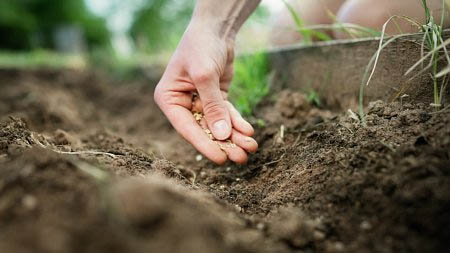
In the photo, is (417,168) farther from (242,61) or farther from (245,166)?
(242,61)

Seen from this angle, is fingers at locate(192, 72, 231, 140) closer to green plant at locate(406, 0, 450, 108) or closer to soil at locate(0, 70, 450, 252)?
soil at locate(0, 70, 450, 252)

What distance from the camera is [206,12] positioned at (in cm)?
167

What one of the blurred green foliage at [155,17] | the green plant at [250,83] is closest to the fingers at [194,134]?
the green plant at [250,83]

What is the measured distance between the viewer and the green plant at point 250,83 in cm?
232

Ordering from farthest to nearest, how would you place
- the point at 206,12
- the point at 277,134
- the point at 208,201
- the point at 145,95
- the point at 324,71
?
the point at 145,95
the point at 324,71
the point at 277,134
the point at 206,12
the point at 208,201

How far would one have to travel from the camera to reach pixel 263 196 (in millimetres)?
1326

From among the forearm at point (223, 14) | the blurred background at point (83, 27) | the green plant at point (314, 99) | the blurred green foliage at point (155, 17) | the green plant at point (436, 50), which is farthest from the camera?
the blurred green foliage at point (155, 17)

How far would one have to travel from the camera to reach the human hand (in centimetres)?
153

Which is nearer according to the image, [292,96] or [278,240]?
[278,240]

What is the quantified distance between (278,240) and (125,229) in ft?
1.20

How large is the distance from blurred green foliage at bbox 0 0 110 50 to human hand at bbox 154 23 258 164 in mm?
10458

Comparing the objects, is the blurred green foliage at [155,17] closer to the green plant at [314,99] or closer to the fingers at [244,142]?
the green plant at [314,99]

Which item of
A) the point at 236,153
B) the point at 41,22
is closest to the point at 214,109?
the point at 236,153

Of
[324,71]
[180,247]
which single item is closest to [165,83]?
[324,71]
